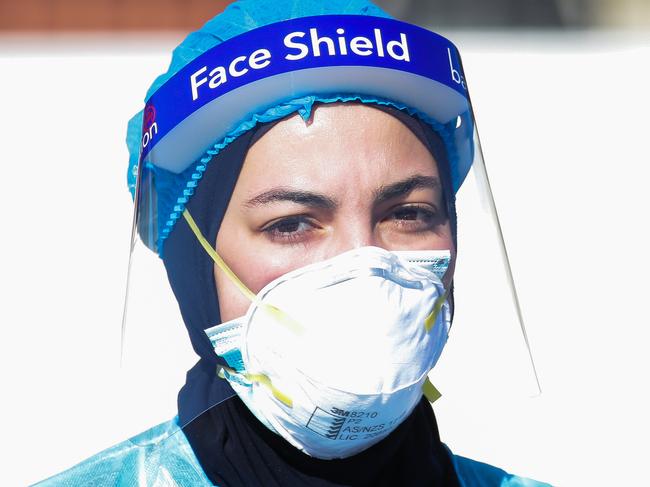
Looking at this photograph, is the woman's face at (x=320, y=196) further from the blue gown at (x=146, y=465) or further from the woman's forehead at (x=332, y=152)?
the blue gown at (x=146, y=465)

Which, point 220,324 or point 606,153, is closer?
point 220,324

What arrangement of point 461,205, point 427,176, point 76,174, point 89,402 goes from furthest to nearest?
point 76,174 < point 89,402 < point 461,205 < point 427,176

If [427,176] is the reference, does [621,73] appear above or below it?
above

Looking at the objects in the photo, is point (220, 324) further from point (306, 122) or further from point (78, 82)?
point (78, 82)

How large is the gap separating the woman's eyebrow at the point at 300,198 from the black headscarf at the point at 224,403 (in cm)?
10

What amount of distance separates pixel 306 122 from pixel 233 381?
21.4 inches

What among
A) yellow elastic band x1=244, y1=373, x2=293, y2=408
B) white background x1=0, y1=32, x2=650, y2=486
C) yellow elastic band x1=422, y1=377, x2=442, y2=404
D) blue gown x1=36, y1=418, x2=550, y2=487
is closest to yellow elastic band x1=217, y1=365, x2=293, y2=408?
yellow elastic band x1=244, y1=373, x2=293, y2=408

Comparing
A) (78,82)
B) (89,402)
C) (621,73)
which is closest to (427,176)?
(89,402)

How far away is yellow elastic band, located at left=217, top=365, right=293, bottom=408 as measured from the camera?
1.89 m

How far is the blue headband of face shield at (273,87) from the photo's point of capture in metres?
1.97

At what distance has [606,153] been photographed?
527 cm

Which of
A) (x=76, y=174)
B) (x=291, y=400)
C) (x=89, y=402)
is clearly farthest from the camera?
(x=76, y=174)

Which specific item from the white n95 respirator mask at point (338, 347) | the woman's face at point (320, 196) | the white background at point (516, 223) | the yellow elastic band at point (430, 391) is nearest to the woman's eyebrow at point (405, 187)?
the woman's face at point (320, 196)

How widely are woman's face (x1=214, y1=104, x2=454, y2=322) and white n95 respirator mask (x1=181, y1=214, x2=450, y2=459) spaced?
0.16 ft
